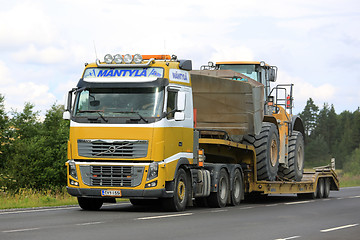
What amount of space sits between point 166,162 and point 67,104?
9.04ft

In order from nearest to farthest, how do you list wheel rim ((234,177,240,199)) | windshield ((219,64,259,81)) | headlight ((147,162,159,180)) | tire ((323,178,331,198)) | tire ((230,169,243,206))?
headlight ((147,162,159,180))
tire ((230,169,243,206))
wheel rim ((234,177,240,199))
windshield ((219,64,259,81))
tire ((323,178,331,198))

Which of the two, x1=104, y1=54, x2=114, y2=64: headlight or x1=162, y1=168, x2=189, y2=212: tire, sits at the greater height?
x1=104, y1=54, x2=114, y2=64: headlight

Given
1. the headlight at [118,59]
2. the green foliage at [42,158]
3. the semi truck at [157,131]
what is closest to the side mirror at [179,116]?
the semi truck at [157,131]

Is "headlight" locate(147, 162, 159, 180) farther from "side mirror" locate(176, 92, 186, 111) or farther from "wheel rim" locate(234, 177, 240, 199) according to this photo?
"wheel rim" locate(234, 177, 240, 199)

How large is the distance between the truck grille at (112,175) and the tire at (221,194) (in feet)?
11.9

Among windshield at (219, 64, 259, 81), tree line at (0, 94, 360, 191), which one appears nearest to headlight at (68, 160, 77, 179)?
windshield at (219, 64, 259, 81)

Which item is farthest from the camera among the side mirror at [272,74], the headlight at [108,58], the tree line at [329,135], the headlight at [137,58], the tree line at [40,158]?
the tree line at [329,135]

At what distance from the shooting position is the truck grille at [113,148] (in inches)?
696

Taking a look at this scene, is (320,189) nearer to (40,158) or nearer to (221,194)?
(221,194)

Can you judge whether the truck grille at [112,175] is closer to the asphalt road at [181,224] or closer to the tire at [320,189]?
the asphalt road at [181,224]

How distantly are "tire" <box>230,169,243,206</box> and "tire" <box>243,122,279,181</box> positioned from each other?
1.07 m

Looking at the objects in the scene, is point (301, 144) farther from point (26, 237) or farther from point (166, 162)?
point (26, 237)

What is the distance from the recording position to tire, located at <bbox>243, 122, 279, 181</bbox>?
905 inches

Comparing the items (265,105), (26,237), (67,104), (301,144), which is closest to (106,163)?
(67,104)
